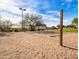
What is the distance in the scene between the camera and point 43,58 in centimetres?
362

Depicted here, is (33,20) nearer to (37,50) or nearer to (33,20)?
(33,20)

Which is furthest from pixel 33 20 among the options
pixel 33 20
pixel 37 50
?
pixel 37 50

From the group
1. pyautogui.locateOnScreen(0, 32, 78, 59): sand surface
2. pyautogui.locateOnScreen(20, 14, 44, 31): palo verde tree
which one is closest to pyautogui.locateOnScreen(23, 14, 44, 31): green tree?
pyautogui.locateOnScreen(20, 14, 44, 31): palo verde tree

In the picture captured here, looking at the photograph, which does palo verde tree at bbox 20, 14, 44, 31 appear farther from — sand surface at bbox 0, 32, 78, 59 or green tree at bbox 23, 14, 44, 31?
sand surface at bbox 0, 32, 78, 59

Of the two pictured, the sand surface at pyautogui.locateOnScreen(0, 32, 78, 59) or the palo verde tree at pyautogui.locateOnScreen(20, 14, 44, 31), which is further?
the palo verde tree at pyautogui.locateOnScreen(20, 14, 44, 31)

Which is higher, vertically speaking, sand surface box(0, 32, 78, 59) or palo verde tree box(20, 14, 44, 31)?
palo verde tree box(20, 14, 44, 31)

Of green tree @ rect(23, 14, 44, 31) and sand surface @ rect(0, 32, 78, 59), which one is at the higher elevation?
green tree @ rect(23, 14, 44, 31)

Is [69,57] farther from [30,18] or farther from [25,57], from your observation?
[30,18]

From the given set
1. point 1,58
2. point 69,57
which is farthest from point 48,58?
point 1,58

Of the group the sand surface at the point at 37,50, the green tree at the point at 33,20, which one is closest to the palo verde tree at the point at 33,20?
the green tree at the point at 33,20

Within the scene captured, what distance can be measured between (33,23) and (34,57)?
90.8 feet

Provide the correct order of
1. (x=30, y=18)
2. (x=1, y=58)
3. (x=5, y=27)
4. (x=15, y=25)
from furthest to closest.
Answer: (x=30, y=18) < (x=15, y=25) < (x=5, y=27) < (x=1, y=58)

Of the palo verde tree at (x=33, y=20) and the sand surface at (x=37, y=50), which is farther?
the palo verde tree at (x=33, y=20)

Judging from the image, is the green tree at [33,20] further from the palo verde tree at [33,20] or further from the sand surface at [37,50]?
the sand surface at [37,50]
